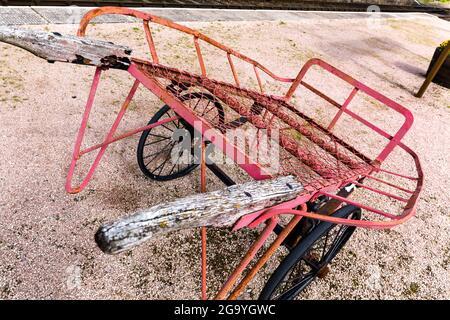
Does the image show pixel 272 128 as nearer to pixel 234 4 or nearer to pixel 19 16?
pixel 19 16

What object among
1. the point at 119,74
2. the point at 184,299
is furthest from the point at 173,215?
the point at 119,74

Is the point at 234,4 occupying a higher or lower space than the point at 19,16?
higher

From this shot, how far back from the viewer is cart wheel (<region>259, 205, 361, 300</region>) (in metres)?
2.06

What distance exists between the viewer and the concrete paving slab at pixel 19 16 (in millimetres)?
5530

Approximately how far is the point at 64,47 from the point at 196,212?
1575 mm

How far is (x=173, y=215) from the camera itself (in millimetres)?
1218

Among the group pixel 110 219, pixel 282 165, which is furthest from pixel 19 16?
pixel 282 165

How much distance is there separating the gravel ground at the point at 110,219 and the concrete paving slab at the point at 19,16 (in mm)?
784

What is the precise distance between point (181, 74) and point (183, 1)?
23.1 feet

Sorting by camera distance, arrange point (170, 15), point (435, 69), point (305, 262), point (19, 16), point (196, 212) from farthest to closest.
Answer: point (170, 15) < point (435, 69) < point (19, 16) < point (305, 262) < point (196, 212)

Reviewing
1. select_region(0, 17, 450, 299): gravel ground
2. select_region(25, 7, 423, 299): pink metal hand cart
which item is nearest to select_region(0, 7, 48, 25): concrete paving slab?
select_region(0, 17, 450, 299): gravel ground

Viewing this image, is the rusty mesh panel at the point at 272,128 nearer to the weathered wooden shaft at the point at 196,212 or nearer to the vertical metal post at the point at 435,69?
the weathered wooden shaft at the point at 196,212

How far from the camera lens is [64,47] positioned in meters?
2.13

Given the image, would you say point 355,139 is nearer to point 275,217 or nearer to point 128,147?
point 128,147
